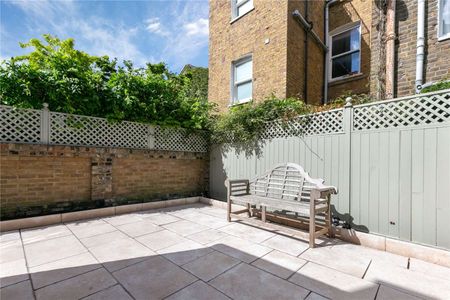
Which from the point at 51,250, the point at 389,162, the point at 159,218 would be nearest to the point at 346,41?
the point at 389,162

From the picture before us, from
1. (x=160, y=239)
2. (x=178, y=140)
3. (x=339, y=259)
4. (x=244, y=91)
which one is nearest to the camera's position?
(x=339, y=259)

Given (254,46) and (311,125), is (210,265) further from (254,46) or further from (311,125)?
(254,46)

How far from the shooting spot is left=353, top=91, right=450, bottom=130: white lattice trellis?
295cm

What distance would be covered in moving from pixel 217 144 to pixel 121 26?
18.8 feet

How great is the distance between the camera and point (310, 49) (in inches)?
281

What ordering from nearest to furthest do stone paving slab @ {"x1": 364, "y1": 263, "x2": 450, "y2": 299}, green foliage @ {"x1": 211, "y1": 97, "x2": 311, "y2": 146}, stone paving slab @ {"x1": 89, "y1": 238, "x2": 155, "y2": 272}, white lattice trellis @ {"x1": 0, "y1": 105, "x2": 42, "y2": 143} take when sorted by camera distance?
stone paving slab @ {"x1": 364, "y1": 263, "x2": 450, "y2": 299} < stone paving slab @ {"x1": 89, "y1": 238, "x2": 155, "y2": 272} < white lattice trellis @ {"x1": 0, "y1": 105, "x2": 42, "y2": 143} < green foliage @ {"x1": 211, "y1": 97, "x2": 311, "y2": 146}

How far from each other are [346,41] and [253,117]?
5.23 meters

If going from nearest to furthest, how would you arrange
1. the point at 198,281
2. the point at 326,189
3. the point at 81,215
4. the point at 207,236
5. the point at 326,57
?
1. the point at 198,281
2. the point at 326,189
3. the point at 207,236
4. the point at 81,215
5. the point at 326,57

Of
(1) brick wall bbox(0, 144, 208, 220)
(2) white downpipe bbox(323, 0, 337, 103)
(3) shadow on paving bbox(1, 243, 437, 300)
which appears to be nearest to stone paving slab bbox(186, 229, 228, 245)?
Result: (3) shadow on paving bbox(1, 243, 437, 300)

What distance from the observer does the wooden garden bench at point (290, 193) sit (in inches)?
131

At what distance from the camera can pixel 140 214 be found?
16.9 ft

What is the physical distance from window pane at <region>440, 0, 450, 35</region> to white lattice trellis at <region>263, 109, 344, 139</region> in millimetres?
3489

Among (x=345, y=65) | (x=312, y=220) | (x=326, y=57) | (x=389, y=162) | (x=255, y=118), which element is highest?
(x=326, y=57)

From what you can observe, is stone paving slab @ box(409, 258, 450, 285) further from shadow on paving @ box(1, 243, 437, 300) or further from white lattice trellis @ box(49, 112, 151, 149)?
white lattice trellis @ box(49, 112, 151, 149)
